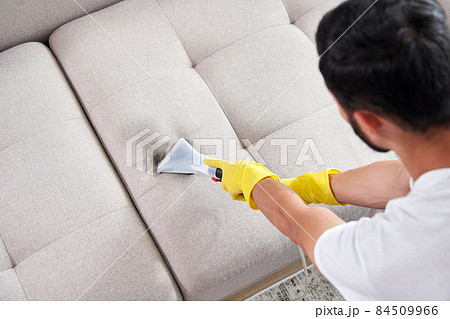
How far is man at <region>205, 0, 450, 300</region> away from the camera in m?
0.53

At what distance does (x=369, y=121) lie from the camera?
0.61 metres

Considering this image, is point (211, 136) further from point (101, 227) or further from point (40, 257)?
point (40, 257)

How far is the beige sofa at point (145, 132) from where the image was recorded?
940mm

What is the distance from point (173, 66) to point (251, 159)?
1.29 ft

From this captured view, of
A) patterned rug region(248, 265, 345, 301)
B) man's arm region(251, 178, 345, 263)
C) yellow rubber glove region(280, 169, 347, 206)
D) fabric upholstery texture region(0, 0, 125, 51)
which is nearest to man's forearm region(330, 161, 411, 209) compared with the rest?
yellow rubber glove region(280, 169, 347, 206)

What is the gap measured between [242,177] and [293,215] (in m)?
0.18

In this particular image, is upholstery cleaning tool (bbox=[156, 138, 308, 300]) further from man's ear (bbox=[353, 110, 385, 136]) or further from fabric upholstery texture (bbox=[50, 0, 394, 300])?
man's ear (bbox=[353, 110, 385, 136])

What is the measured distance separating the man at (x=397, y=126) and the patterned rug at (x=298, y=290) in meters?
0.59

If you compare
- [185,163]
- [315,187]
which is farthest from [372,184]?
[185,163]

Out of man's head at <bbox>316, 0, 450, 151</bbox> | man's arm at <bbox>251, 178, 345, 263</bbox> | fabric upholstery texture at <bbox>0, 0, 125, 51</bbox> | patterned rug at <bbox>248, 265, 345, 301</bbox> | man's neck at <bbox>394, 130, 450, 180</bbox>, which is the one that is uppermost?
fabric upholstery texture at <bbox>0, 0, 125, 51</bbox>

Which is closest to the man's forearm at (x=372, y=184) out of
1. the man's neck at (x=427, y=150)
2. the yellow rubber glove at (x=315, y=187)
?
the yellow rubber glove at (x=315, y=187)

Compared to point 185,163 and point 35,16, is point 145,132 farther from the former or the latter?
point 35,16

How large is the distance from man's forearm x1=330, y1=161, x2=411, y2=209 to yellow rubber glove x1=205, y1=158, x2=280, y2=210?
17 centimetres

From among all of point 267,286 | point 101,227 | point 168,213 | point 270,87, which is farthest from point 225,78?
point 267,286
